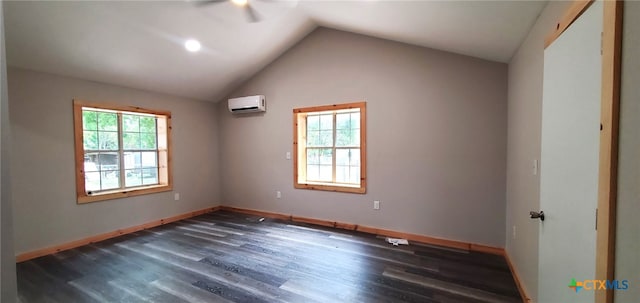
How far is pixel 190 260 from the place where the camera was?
288 centimetres

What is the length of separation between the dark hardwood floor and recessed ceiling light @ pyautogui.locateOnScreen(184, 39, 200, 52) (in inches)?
105

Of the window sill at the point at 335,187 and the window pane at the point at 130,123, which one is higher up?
the window pane at the point at 130,123

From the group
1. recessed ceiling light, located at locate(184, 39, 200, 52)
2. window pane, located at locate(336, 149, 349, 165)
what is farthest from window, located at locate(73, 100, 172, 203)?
window pane, located at locate(336, 149, 349, 165)

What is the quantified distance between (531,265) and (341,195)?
2458 millimetres

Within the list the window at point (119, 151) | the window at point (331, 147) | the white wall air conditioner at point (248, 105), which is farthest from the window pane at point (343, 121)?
the window at point (119, 151)

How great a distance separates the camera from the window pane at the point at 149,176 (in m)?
4.30

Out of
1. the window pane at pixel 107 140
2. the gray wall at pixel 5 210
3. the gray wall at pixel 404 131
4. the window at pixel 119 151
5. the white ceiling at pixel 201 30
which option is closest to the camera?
the gray wall at pixel 5 210

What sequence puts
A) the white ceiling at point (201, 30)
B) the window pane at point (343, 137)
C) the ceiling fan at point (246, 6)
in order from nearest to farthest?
the white ceiling at point (201, 30), the ceiling fan at point (246, 6), the window pane at point (343, 137)

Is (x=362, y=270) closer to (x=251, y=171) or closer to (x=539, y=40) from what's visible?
(x=539, y=40)

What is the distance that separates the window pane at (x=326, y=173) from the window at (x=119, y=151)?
270 cm

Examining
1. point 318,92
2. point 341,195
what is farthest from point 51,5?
point 341,195

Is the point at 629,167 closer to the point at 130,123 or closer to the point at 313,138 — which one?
the point at 313,138

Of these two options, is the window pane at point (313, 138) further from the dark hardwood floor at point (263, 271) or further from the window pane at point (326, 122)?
the dark hardwood floor at point (263, 271)

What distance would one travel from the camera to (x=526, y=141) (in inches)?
84.4
